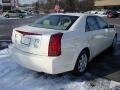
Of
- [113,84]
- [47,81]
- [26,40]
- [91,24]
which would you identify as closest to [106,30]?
[91,24]

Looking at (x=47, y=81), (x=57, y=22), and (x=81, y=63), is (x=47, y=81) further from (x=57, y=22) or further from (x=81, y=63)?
(x=57, y=22)

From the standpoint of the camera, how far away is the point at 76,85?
19.4 feet

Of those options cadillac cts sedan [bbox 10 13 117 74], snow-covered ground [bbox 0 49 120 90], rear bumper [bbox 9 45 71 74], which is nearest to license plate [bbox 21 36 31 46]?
cadillac cts sedan [bbox 10 13 117 74]

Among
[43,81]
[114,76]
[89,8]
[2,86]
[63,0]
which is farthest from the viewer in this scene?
[89,8]

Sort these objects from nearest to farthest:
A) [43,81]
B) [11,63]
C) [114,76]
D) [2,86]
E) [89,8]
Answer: [2,86] < [43,81] < [114,76] < [11,63] < [89,8]

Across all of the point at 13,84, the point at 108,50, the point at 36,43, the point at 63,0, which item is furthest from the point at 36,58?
the point at 63,0

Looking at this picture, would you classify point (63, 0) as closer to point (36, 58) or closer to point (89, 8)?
point (89, 8)

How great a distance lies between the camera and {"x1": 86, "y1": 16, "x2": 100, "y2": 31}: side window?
703 cm

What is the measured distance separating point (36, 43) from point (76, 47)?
968 millimetres

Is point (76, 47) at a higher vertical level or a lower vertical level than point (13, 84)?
higher

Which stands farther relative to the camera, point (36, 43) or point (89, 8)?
point (89, 8)

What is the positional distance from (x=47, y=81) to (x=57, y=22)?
160 cm

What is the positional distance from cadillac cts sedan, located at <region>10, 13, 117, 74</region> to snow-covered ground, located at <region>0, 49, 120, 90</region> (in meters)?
0.31

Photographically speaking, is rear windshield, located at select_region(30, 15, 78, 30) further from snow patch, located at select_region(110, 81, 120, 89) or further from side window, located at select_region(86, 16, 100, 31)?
snow patch, located at select_region(110, 81, 120, 89)
